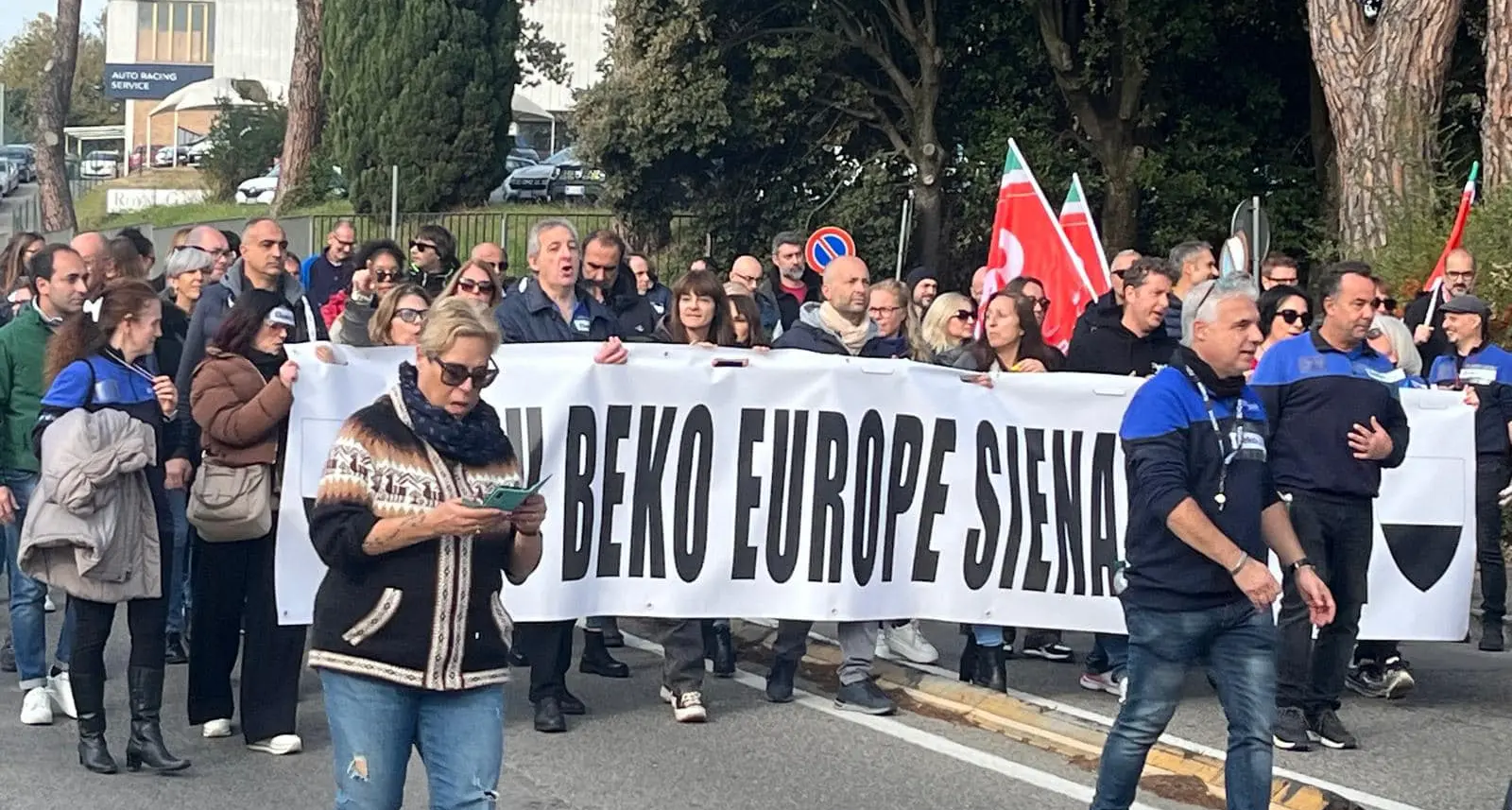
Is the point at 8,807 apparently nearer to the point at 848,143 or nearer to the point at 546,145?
the point at 848,143

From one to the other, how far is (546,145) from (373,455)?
2932 inches

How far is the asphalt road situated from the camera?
7215 mm

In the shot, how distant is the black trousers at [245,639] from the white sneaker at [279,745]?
0.03m

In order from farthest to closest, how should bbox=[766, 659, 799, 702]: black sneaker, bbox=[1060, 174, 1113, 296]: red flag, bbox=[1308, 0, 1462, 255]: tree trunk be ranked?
bbox=[1308, 0, 1462, 255]: tree trunk → bbox=[1060, 174, 1113, 296]: red flag → bbox=[766, 659, 799, 702]: black sneaker

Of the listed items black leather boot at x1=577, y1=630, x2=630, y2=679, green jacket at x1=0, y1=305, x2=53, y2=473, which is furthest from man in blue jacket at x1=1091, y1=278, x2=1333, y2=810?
green jacket at x1=0, y1=305, x2=53, y2=473

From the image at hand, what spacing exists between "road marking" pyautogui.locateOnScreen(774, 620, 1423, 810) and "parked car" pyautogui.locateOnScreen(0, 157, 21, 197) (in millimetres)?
69247

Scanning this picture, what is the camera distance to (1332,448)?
7906 millimetres

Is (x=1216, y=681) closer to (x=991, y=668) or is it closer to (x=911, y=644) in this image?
(x=991, y=668)

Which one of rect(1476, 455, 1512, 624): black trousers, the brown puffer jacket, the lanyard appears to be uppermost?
the lanyard

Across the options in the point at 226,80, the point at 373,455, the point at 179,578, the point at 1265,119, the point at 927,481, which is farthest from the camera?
the point at 226,80

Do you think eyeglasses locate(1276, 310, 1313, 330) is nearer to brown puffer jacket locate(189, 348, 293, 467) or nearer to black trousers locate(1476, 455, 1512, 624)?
black trousers locate(1476, 455, 1512, 624)

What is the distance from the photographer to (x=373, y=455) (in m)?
4.84

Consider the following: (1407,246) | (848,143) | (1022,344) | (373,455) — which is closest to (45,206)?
(848,143)

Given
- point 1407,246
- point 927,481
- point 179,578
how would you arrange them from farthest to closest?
1. point 1407,246
2. point 179,578
3. point 927,481
